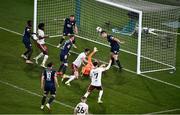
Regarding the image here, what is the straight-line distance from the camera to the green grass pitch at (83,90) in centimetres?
2719

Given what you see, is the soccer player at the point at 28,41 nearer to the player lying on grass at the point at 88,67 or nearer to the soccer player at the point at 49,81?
the player lying on grass at the point at 88,67

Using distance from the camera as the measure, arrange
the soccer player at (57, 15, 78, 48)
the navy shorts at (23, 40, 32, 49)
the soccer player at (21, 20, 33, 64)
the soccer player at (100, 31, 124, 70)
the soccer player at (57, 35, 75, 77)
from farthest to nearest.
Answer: the soccer player at (57, 15, 78, 48) → the navy shorts at (23, 40, 32, 49) → the soccer player at (21, 20, 33, 64) → the soccer player at (100, 31, 124, 70) → the soccer player at (57, 35, 75, 77)

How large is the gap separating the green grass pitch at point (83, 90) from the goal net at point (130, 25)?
0.69 meters

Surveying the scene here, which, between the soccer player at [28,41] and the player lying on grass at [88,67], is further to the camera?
the soccer player at [28,41]

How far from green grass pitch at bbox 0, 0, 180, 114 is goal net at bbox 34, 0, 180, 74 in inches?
27.0

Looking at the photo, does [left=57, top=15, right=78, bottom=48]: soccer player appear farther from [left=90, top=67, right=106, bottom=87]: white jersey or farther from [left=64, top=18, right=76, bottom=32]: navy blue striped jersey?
[left=90, top=67, right=106, bottom=87]: white jersey

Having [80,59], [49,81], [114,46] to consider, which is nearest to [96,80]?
[49,81]

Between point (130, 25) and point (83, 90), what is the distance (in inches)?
314

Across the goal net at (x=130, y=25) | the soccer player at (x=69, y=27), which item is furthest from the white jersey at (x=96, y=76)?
the soccer player at (x=69, y=27)

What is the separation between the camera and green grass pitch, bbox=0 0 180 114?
27188mm

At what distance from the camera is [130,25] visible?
35969 millimetres

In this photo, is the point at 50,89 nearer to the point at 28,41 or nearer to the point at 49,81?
the point at 49,81

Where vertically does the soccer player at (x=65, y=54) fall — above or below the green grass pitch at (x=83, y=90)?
above

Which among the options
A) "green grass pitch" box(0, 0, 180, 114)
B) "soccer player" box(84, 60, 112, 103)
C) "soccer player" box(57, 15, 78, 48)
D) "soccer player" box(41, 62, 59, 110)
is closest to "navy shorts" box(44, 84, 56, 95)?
"soccer player" box(41, 62, 59, 110)
